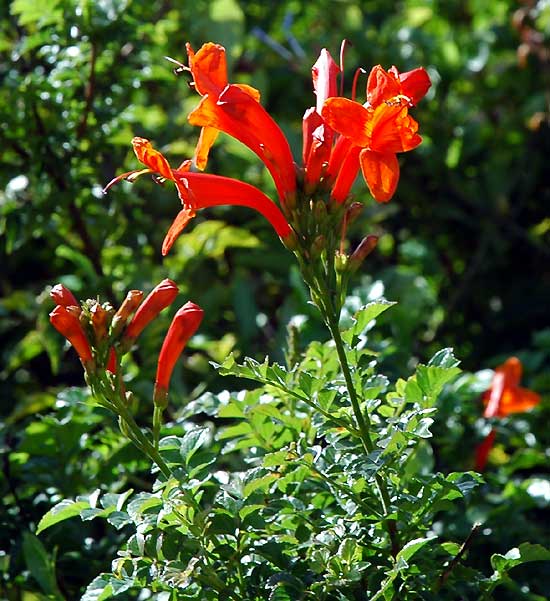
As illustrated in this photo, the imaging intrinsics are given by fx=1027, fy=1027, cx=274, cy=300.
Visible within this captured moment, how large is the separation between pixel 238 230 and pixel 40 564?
1.30 meters

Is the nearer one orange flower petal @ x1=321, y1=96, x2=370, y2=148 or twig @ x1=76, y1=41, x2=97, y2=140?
orange flower petal @ x1=321, y1=96, x2=370, y2=148

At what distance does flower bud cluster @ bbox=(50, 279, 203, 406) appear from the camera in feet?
4.88

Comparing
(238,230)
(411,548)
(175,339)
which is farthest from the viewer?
(238,230)

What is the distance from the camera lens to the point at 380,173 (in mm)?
1452

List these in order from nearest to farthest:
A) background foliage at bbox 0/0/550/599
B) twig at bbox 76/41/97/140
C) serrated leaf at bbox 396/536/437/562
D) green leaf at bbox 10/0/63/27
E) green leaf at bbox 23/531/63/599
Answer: serrated leaf at bbox 396/536/437/562, green leaf at bbox 23/531/63/599, background foliage at bbox 0/0/550/599, green leaf at bbox 10/0/63/27, twig at bbox 76/41/97/140

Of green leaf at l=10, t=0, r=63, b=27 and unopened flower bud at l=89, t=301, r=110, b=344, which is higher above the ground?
green leaf at l=10, t=0, r=63, b=27

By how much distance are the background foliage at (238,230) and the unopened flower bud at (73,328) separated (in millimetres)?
374

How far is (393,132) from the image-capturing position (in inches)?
57.2

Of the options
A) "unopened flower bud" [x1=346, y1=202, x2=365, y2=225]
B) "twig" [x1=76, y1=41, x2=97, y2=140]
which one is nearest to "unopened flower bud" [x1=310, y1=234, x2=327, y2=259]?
"unopened flower bud" [x1=346, y1=202, x2=365, y2=225]

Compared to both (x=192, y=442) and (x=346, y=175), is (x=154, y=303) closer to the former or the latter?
(x=192, y=442)

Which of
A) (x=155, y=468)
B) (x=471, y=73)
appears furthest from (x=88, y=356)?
(x=471, y=73)

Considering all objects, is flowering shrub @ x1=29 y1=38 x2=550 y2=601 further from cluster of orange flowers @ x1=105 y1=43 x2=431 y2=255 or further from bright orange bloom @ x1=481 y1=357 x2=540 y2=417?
bright orange bloom @ x1=481 y1=357 x2=540 y2=417

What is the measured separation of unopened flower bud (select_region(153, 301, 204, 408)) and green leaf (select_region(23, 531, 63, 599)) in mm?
414

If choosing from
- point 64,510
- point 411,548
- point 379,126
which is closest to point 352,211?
point 379,126
